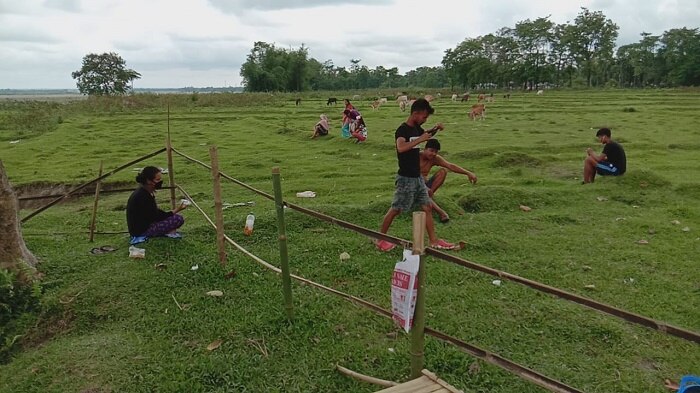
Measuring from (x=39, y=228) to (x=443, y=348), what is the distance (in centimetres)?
667

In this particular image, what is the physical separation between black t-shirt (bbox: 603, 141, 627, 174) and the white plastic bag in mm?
7413

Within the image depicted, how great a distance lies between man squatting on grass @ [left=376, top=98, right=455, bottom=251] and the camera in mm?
5352

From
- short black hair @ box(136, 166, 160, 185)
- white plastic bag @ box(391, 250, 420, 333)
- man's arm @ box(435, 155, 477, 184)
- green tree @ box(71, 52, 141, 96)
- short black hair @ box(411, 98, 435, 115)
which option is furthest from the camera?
green tree @ box(71, 52, 141, 96)

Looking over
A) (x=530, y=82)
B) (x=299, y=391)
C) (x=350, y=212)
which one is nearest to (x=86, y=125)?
(x=350, y=212)

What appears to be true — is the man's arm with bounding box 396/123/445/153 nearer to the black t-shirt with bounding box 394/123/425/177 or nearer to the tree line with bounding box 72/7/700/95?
the black t-shirt with bounding box 394/123/425/177

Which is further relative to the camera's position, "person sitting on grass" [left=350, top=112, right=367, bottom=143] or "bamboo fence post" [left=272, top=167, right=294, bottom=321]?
"person sitting on grass" [left=350, top=112, right=367, bottom=143]

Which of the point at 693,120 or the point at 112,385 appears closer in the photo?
the point at 112,385

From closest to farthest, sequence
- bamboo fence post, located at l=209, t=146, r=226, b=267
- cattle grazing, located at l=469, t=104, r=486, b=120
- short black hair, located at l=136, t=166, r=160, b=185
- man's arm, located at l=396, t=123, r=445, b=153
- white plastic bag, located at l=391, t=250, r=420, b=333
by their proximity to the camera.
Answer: white plastic bag, located at l=391, t=250, r=420, b=333, bamboo fence post, located at l=209, t=146, r=226, b=267, man's arm, located at l=396, t=123, r=445, b=153, short black hair, located at l=136, t=166, r=160, b=185, cattle grazing, located at l=469, t=104, r=486, b=120

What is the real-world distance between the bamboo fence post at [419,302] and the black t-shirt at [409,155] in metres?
2.51

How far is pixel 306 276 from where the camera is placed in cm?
553

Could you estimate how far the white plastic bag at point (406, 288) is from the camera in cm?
310

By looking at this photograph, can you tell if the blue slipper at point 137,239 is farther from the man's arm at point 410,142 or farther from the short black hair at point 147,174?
the man's arm at point 410,142

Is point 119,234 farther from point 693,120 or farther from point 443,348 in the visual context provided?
point 693,120

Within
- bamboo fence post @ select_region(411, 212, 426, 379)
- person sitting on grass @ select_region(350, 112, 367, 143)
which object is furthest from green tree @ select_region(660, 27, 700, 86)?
bamboo fence post @ select_region(411, 212, 426, 379)
